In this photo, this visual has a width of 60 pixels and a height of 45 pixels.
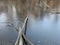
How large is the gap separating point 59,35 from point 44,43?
9.5 inches

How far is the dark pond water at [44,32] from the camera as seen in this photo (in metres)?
1.25

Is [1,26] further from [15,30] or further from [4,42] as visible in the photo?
[4,42]

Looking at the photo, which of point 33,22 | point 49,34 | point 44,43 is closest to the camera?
point 44,43

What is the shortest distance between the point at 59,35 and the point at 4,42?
1.29 ft

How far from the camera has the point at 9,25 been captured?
157 centimetres

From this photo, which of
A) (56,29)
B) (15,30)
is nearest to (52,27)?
(56,29)

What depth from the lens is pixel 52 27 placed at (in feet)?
5.23

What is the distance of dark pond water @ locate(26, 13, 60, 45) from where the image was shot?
1.25m

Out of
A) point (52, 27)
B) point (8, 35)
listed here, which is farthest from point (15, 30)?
point (52, 27)

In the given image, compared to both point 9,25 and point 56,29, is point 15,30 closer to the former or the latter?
point 9,25

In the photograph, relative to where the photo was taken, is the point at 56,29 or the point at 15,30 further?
the point at 56,29

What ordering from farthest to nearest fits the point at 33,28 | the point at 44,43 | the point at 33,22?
1. the point at 33,22
2. the point at 33,28
3. the point at 44,43

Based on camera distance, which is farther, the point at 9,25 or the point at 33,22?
the point at 33,22

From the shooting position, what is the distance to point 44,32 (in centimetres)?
143
